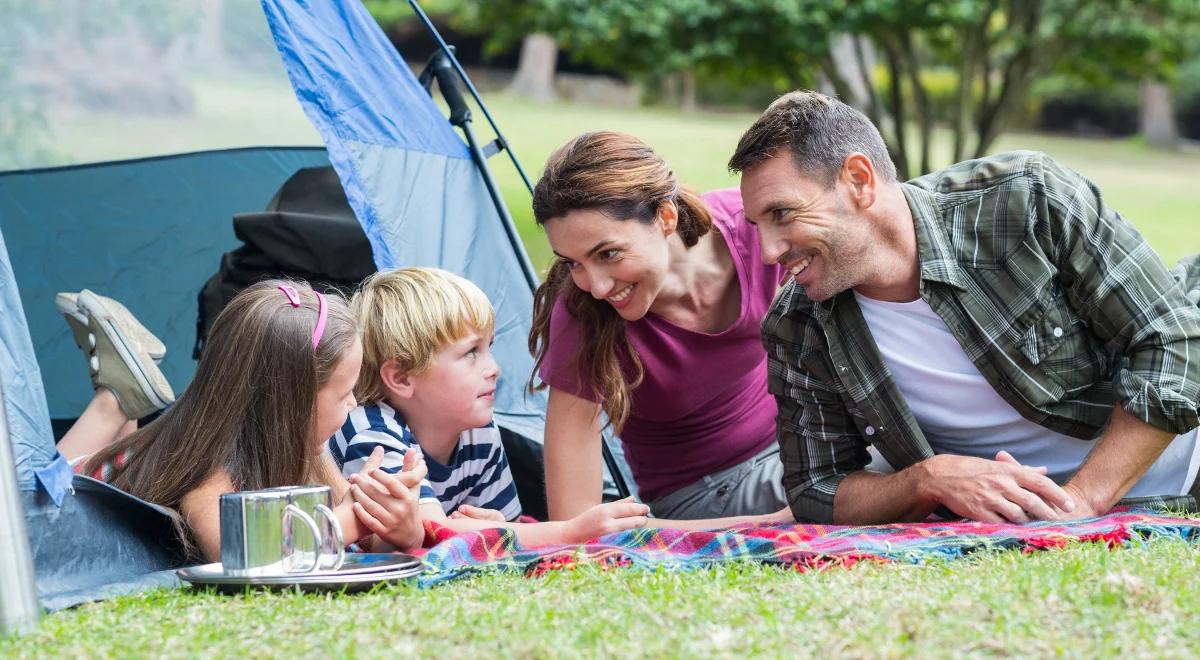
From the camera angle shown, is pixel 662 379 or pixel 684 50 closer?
pixel 662 379

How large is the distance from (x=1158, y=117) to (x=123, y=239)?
1749cm

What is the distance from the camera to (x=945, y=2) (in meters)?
7.72

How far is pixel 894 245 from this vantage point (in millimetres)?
2639

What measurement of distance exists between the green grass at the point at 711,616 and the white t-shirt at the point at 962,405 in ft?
1.55

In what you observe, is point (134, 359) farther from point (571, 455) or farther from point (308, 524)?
point (308, 524)

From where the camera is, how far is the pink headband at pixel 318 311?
256 cm

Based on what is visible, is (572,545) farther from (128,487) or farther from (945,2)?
(945,2)

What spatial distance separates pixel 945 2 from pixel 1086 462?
18.7ft

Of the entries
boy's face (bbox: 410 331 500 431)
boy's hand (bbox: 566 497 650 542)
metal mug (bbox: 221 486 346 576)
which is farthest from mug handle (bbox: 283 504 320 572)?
boy's face (bbox: 410 331 500 431)

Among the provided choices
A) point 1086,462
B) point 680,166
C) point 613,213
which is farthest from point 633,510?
point 680,166

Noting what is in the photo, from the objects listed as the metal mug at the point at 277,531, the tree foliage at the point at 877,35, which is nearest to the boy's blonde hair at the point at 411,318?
the metal mug at the point at 277,531

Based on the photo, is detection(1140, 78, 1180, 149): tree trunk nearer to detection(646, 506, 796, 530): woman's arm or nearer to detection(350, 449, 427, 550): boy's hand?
detection(646, 506, 796, 530): woman's arm

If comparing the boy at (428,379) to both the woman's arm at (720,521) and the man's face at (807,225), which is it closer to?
the woman's arm at (720,521)

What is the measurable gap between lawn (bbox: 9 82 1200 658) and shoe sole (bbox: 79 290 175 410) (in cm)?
115
